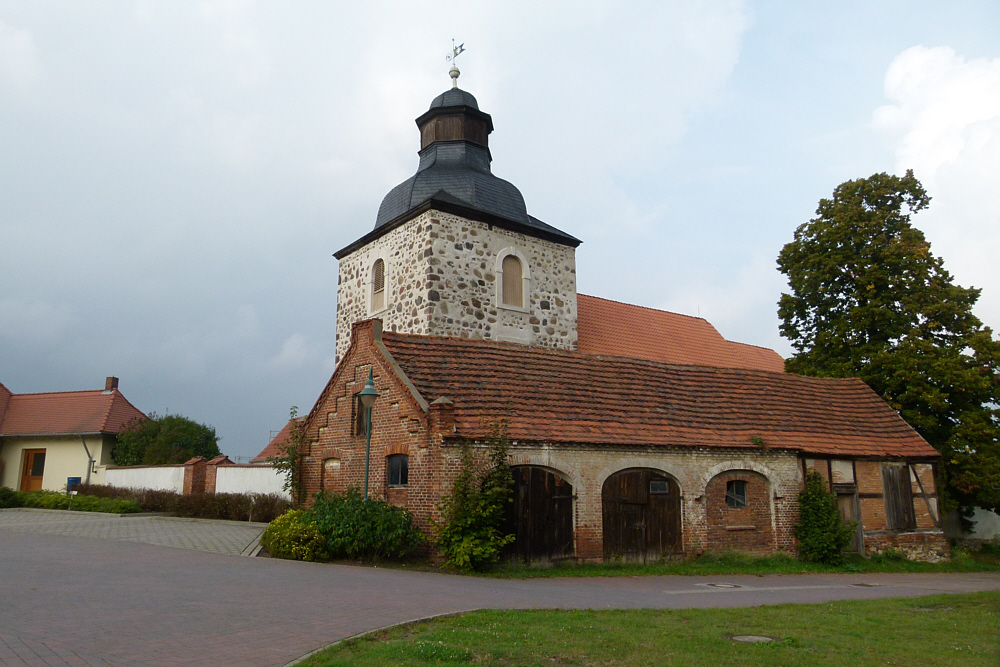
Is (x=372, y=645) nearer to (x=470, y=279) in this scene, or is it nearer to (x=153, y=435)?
(x=470, y=279)

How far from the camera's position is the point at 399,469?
48.4 ft

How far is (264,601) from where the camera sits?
9055 millimetres

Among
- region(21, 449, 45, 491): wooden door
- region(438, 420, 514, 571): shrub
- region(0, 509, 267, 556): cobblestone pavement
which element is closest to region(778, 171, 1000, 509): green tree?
region(438, 420, 514, 571): shrub

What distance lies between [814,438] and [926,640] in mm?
11003

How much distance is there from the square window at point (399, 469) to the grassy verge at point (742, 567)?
276cm

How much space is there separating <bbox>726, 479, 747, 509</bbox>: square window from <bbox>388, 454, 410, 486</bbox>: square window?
7494 mm

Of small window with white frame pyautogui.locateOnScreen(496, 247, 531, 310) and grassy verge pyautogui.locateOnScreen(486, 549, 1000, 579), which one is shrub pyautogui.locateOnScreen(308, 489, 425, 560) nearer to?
grassy verge pyautogui.locateOnScreen(486, 549, 1000, 579)

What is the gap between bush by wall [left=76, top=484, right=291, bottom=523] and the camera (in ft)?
73.7

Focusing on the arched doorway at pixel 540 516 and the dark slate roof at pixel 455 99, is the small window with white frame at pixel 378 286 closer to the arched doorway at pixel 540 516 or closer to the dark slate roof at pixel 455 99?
the dark slate roof at pixel 455 99

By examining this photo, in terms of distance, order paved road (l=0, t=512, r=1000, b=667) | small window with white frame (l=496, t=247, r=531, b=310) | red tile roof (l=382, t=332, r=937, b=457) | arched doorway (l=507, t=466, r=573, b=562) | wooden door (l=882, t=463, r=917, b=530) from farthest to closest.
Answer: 1. small window with white frame (l=496, t=247, r=531, b=310)
2. wooden door (l=882, t=463, r=917, b=530)
3. red tile roof (l=382, t=332, r=937, b=457)
4. arched doorway (l=507, t=466, r=573, b=562)
5. paved road (l=0, t=512, r=1000, b=667)

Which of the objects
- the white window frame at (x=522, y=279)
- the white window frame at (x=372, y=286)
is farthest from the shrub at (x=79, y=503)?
the white window frame at (x=522, y=279)

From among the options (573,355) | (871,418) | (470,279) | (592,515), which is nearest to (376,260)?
(470,279)

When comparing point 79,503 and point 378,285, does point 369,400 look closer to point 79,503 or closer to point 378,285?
point 378,285

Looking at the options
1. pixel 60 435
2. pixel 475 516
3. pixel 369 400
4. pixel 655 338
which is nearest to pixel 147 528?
pixel 369 400
